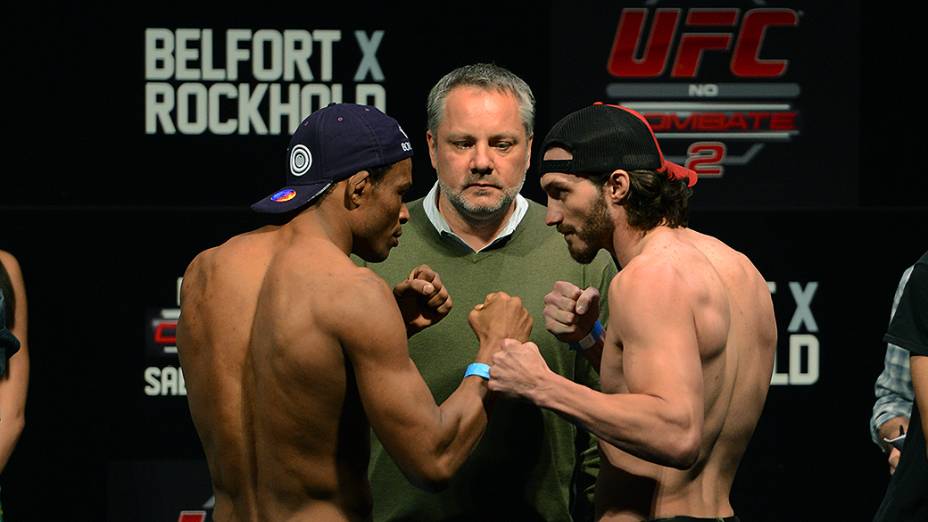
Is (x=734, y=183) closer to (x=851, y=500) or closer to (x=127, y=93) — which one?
(x=851, y=500)

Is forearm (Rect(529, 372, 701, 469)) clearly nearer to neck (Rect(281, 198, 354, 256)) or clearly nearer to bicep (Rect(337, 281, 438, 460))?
bicep (Rect(337, 281, 438, 460))

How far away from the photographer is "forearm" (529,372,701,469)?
2529mm

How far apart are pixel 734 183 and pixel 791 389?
2.19 ft

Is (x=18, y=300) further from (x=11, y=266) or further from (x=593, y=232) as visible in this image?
(x=593, y=232)

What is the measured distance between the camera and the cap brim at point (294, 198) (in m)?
2.71

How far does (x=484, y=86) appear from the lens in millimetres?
3553

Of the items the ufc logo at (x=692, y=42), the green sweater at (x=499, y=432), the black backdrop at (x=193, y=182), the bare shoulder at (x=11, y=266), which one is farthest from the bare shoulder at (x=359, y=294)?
the ufc logo at (x=692, y=42)

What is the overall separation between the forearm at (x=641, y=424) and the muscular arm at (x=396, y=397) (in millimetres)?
240

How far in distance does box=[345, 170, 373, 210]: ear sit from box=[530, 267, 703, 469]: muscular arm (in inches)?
20.4

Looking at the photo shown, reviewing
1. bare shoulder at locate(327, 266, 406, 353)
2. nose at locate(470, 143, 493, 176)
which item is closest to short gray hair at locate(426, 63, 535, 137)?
nose at locate(470, 143, 493, 176)

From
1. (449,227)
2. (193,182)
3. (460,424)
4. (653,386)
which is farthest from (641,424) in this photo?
(193,182)

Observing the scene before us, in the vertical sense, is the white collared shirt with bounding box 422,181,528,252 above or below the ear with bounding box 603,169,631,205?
below

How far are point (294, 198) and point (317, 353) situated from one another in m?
0.32

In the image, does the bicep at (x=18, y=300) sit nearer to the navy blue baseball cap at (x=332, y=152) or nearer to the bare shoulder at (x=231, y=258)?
the bare shoulder at (x=231, y=258)
